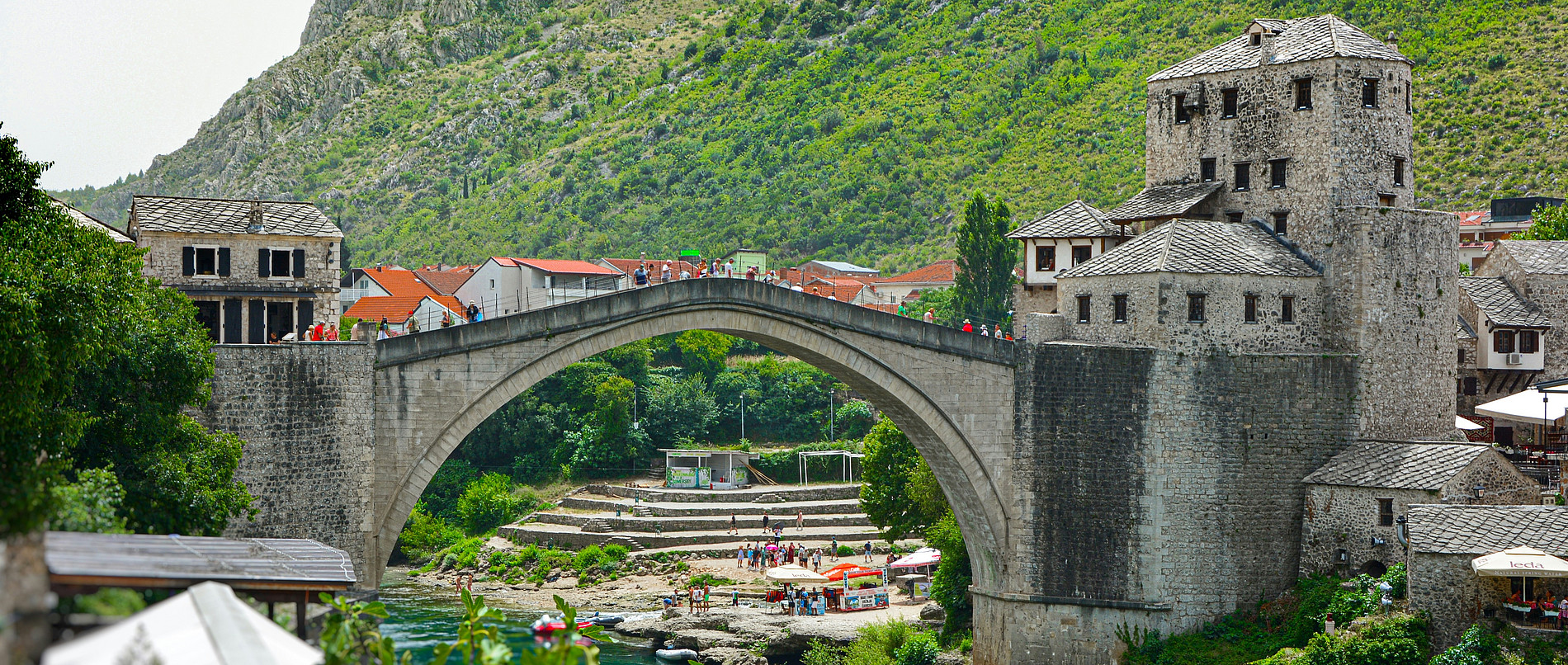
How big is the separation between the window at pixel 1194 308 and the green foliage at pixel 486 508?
3594 centimetres

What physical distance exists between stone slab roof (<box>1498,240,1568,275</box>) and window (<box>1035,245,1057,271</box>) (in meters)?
14.6

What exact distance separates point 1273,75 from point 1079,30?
58.1 m

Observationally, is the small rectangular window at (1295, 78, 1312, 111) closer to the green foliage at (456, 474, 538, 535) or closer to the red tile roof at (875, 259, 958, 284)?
the green foliage at (456, 474, 538, 535)

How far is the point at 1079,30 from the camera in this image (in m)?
91.2

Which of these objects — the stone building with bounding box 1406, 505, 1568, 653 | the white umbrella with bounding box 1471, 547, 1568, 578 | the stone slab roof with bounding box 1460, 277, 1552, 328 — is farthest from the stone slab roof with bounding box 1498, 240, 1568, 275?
the white umbrella with bounding box 1471, 547, 1568, 578

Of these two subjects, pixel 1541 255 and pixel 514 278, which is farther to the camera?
pixel 514 278

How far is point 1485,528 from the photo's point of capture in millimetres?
28797

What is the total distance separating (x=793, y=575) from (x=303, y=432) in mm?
21318

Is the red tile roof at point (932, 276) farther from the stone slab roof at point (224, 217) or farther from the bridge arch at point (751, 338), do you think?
the stone slab roof at point (224, 217)

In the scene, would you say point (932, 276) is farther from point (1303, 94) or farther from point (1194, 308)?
point (1194, 308)

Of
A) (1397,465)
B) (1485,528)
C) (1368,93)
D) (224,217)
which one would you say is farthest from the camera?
(224,217)

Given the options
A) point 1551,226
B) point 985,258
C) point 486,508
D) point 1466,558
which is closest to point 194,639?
point 1466,558

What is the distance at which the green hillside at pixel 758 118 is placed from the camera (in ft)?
232

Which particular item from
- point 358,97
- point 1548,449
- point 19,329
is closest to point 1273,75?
point 1548,449
